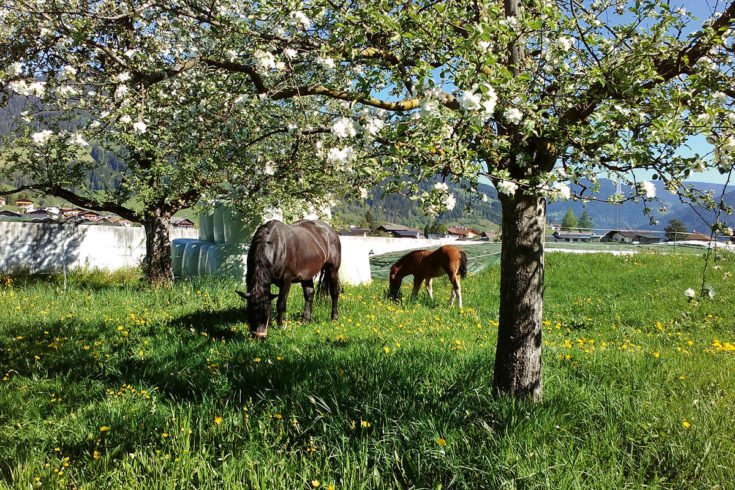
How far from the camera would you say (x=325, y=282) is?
9.16 meters

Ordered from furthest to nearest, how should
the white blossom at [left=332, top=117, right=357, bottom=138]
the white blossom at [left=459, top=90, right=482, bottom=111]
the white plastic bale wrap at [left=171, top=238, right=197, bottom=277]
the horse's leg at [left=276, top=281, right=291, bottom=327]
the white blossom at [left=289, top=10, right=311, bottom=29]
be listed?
the white plastic bale wrap at [left=171, top=238, right=197, bottom=277], the horse's leg at [left=276, top=281, right=291, bottom=327], the white blossom at [left=289, top=10, right=311, bottom=29], the white blossom at [left=332, top=117, right=357, bottom=138], the white blossom at [left=459, top=90, right=482, bottom=111]

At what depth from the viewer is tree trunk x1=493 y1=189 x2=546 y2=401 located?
11.6ft

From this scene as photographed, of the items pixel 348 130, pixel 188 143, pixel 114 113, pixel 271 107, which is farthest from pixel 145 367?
pixel 188 143

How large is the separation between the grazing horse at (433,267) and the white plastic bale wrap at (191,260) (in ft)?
24.6

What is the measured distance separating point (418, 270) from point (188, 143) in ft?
20.6

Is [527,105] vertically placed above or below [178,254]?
above

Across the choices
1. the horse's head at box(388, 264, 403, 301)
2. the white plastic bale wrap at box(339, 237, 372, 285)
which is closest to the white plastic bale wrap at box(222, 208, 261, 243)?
the white plastic bale wrap at box(339, 237, 372, 285)

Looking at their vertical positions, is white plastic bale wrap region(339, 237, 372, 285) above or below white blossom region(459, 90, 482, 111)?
below

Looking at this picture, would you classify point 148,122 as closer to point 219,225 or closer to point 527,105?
point 527,105

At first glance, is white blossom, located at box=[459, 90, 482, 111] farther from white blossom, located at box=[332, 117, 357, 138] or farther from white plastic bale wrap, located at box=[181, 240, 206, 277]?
white plastic bale wrap, located at box=[181, 240, 206, 277]

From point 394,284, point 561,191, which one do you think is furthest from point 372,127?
point 394,284

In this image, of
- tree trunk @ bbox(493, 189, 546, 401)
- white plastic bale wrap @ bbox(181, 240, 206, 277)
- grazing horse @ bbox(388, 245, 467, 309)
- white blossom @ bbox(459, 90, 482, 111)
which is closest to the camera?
white blossom @ bbox(459, 90, 482, 111)

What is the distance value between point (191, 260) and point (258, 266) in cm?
1000

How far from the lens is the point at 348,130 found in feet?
10.4
